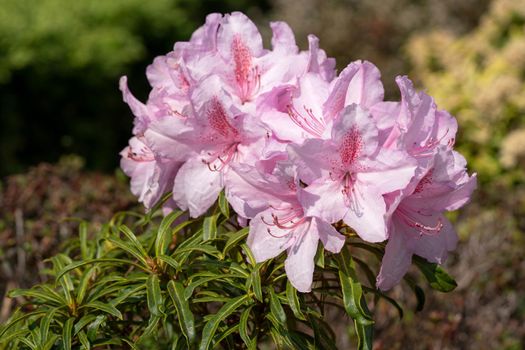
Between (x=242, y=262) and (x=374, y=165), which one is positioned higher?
(x=374, y=165)

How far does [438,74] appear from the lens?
7121mm

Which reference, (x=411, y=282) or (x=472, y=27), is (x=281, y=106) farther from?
(x=472, y=27)

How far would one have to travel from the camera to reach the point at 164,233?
1.81 meters

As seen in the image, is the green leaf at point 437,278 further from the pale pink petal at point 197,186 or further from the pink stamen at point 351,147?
the pale pink petal at point 197,186

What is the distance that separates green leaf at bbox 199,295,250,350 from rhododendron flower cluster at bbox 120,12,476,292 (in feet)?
0.36

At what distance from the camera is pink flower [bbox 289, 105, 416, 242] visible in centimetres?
154

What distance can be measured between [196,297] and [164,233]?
174 millimetres

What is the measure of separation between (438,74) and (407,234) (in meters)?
5.72

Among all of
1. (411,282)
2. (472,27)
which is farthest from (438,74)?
(411,282)

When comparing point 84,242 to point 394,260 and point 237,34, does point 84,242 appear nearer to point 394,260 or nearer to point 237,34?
point 237,34

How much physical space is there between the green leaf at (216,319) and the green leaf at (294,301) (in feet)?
0.32

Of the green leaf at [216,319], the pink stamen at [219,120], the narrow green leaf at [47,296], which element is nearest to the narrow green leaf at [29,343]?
the narrow green leaf at [47,296]

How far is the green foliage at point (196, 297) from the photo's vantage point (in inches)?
63.3


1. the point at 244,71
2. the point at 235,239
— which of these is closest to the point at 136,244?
the point at 235,239
